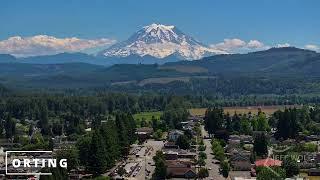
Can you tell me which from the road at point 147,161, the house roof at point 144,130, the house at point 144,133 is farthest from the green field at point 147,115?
the road at point 147,161

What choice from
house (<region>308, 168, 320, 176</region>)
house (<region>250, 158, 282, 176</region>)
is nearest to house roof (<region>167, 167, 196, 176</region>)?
house (<region>250, 158, 282, 176</region>)

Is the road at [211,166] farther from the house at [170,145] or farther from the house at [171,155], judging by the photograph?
the house at [170,145]

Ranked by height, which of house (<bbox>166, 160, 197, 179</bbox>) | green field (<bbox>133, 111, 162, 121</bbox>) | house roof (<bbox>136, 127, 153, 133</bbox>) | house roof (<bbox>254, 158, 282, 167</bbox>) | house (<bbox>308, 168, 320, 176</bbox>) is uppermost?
green field (<bbox>133, 111, 162, 121</bbox>)

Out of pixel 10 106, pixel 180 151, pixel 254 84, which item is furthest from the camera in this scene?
pixel 254 84

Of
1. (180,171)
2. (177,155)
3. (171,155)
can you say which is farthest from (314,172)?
(171,155)

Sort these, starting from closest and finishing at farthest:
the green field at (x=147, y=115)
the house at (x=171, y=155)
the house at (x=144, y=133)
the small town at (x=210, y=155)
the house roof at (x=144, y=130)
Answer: the small town at (x=210, y=155)
the house at (x=171, y=155)
the house at (x=144, y=133)
the house roof at (x=144, y=130)
the green field at (x=147, y=115)

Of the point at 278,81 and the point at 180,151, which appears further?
the point at 278,81

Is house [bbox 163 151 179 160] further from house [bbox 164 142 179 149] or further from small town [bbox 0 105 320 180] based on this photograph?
house [bbox 164 142 179 149]

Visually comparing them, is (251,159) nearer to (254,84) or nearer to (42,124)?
(42,124)

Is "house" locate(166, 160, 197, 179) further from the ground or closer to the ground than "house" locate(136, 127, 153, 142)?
closer to the ground

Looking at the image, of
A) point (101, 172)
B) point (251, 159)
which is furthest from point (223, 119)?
point (101, 172)

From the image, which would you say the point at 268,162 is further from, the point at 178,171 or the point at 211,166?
the point at 178,171
